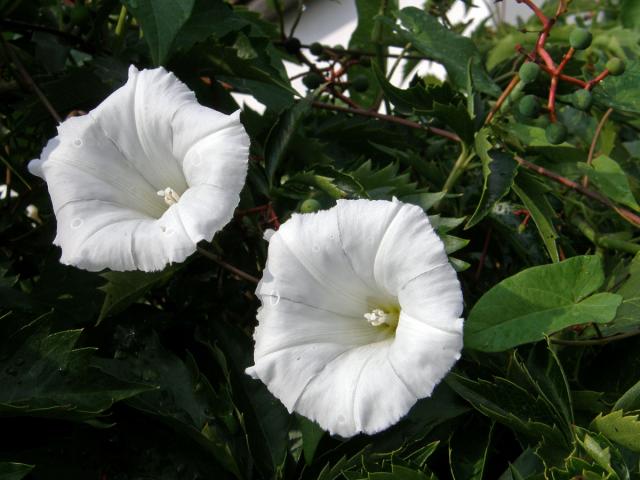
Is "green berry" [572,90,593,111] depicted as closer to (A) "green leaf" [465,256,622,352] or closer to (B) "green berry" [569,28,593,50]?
(B) "green berry" [569,28,593,50]

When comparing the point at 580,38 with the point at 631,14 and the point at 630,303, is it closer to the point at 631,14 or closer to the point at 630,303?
the point at 630,303

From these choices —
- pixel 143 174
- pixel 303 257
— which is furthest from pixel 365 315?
pixel 143 174

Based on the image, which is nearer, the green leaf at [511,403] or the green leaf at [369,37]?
the green leaf at [511,403]

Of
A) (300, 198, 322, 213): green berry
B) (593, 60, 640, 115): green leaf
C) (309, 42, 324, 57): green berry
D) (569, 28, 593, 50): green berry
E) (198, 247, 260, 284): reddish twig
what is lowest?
(198, 247, 260, 284): reddish twig

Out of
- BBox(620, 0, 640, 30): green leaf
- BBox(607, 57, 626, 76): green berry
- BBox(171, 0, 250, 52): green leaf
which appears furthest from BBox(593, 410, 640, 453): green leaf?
BBox(620, 0, 640, 30): green leaf

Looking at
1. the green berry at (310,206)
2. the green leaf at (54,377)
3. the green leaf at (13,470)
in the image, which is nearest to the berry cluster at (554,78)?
the green berry at (310,206)

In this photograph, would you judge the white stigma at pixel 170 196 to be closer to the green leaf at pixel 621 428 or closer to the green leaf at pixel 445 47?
the green leaf at pixel 445 47

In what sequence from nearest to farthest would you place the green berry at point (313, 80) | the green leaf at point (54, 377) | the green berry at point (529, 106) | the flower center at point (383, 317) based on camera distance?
the green leaf at point (54, 377), the flower center at point (383, 317), the green berry at point (529, 106), the green berry at point (313, 80)
